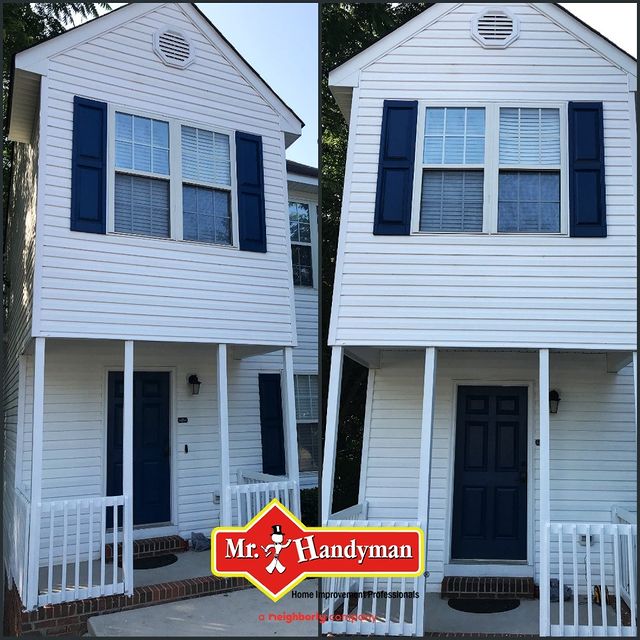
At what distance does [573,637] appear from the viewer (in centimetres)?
596

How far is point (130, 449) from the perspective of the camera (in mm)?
7047

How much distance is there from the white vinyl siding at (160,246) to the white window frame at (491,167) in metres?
2.41

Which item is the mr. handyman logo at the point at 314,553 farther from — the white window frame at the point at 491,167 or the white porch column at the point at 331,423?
the white window frame at the point at 491,167

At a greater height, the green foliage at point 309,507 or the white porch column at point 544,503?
the white porch column at point 544,503

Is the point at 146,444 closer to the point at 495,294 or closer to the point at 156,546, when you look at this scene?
the point at 156,546

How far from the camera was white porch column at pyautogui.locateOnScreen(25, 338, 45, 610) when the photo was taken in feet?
21.1

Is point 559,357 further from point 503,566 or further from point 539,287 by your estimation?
point 503,566

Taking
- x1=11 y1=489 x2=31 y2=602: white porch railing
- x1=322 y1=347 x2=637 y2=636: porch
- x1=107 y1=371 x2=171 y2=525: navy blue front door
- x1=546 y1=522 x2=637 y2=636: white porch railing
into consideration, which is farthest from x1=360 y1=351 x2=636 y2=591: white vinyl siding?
x1=11 y1=489 x2=31 y2=602: white porch railing

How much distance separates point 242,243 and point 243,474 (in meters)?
3.13

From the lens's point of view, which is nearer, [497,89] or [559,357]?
[497,89]

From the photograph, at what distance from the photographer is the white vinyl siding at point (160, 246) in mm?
7254

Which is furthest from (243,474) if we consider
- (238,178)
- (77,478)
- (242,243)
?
(238,178)

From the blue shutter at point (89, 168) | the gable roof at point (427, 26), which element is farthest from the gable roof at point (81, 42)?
the gable roof at point (427, 26)

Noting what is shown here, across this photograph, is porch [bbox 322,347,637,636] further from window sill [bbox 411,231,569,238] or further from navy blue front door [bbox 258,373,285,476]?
navy blue front door [bbox 258,373,285,476]
